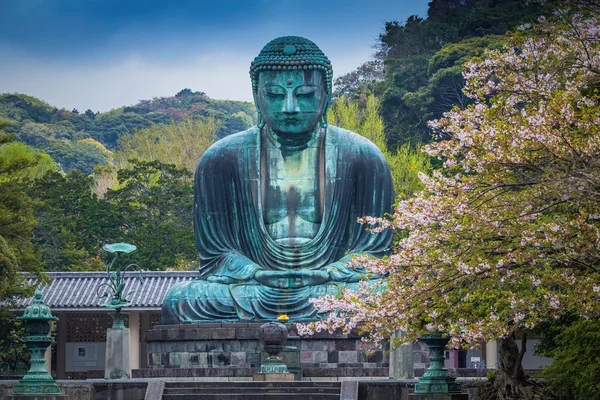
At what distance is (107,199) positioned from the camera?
125ft

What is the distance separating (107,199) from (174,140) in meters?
17.4

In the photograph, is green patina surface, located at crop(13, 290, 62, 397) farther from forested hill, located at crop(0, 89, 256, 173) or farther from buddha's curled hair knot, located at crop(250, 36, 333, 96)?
forested hill, located at crop(0, 89, 256, 173)

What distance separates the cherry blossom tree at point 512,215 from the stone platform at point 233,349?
13.5 ft

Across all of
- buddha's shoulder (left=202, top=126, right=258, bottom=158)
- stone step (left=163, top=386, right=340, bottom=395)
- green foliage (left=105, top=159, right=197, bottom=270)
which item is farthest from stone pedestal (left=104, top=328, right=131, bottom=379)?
green foliage (left=105, top=159, right=197, bottom=270)

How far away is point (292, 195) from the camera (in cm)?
2238

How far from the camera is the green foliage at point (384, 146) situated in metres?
39.8

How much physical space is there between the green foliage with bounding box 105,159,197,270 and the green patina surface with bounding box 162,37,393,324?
1350 centimetres

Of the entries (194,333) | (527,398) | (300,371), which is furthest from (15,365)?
(527,398)

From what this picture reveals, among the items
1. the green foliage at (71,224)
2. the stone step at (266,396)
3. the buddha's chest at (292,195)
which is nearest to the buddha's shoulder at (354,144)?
the buddha's chest at (292,195)

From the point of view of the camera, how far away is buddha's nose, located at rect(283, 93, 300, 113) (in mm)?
21906

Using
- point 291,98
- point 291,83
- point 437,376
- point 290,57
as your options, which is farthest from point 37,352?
point 290,57

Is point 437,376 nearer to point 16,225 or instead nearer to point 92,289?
Result: point 16,225

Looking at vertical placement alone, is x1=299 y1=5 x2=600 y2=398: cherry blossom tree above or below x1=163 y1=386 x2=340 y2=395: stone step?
above

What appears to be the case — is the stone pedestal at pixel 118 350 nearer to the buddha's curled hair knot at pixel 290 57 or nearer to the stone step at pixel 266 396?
the stone step at pixel 266 396
